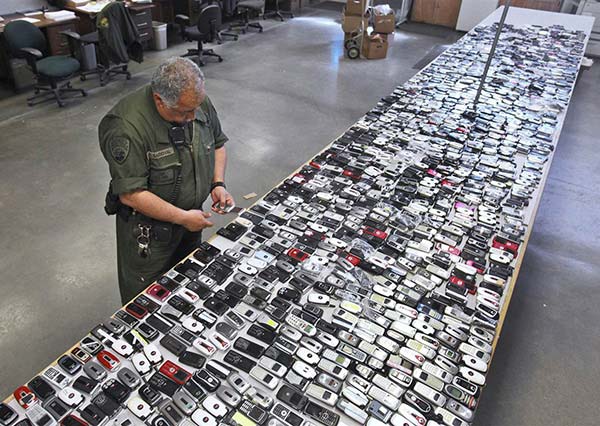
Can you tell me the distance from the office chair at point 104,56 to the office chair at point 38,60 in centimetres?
40

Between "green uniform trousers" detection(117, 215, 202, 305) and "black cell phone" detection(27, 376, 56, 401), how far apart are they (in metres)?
0.72

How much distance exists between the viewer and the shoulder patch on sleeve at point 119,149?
168cm

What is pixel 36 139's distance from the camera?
4.41 m

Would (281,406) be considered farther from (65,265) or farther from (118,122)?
(65,265)

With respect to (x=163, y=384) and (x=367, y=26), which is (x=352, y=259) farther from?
(x=367, y=26)

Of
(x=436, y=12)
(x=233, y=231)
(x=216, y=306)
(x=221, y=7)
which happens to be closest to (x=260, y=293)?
(x=216, y=306)

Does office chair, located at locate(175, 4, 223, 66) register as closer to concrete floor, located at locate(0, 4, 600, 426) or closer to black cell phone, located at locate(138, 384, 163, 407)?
concrete floor, located at locate(0, 4, 600, 426)

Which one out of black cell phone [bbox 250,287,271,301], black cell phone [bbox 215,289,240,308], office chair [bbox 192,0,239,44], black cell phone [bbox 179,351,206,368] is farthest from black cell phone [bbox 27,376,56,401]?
office chair [bbox 192,0,239,44]

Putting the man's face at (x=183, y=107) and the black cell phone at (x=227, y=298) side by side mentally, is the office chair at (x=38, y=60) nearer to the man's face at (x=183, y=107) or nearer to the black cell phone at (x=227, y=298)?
the man's face at (x=183, y=107)

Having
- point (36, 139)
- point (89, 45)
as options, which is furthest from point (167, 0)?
point (36, 139)

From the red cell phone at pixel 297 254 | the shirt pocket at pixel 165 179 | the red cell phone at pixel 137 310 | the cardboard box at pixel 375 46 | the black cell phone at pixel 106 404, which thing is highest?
the shirt pocket at pixel 165 179

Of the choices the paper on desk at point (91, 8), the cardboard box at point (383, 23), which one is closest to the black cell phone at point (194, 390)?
the paper on desk at point (91, 8)

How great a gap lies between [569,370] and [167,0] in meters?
7.15

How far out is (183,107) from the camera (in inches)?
65.5
